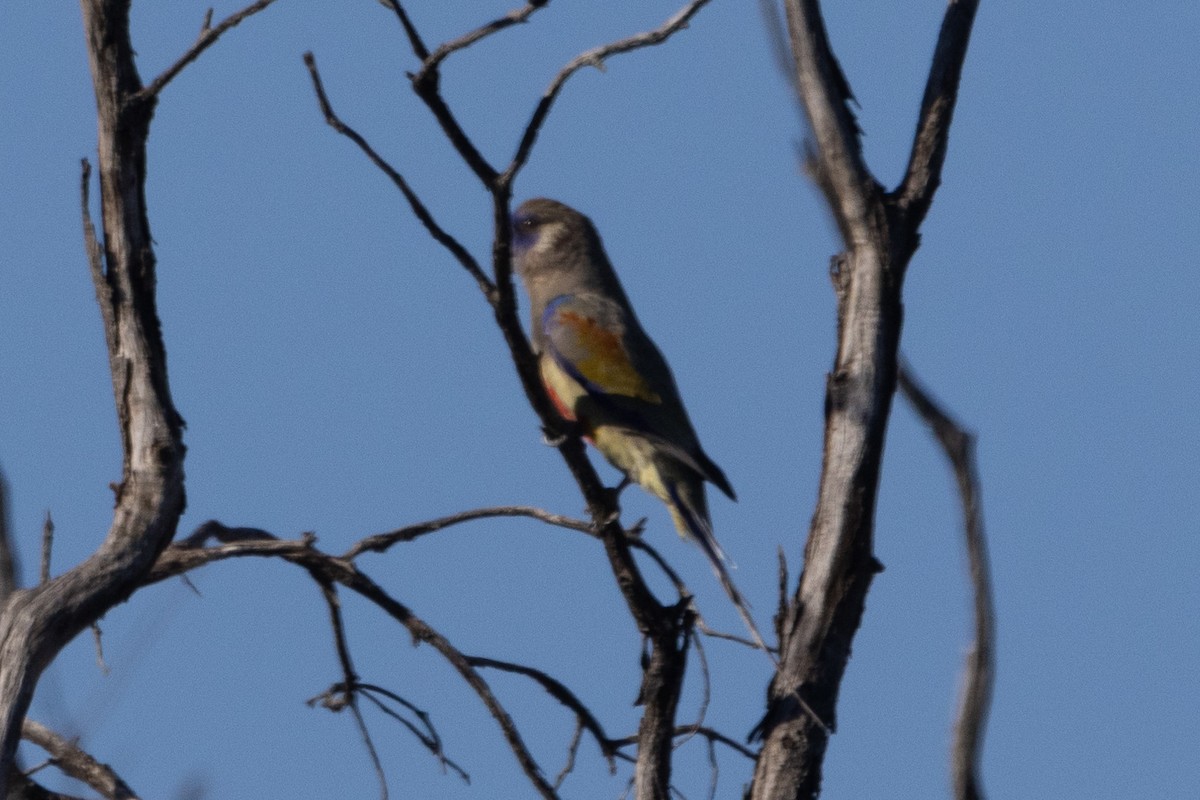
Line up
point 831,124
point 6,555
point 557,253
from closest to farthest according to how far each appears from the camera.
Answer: point 6,555 < point 831,124 < point 557,253

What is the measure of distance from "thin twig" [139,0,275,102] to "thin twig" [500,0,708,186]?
923mm

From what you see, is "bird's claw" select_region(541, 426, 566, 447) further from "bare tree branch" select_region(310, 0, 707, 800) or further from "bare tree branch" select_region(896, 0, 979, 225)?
"bare tree branch" select_region(896, 0, 979, 225)

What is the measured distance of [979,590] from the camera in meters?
3.18

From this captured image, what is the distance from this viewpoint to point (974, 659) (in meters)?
3.14

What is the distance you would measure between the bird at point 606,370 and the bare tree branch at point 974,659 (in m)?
2.63

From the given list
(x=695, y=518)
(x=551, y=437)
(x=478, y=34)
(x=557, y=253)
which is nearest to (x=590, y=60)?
(x=478, y=34)

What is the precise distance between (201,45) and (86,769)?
2241 millimetres

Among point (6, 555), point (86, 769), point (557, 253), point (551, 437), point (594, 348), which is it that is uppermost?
point (557, 253)

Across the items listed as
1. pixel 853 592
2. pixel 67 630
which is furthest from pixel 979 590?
pixel 67 630

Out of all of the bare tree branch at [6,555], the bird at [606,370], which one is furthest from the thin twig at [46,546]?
the bird at [606,370]

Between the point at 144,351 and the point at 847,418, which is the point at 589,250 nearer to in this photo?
the point at 847,418

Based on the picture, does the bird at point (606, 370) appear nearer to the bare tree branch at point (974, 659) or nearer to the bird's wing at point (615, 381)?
the bird's wing at point (615, 381)

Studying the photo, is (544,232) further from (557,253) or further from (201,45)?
(201,45)

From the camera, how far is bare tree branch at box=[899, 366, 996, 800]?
10.2 feet
